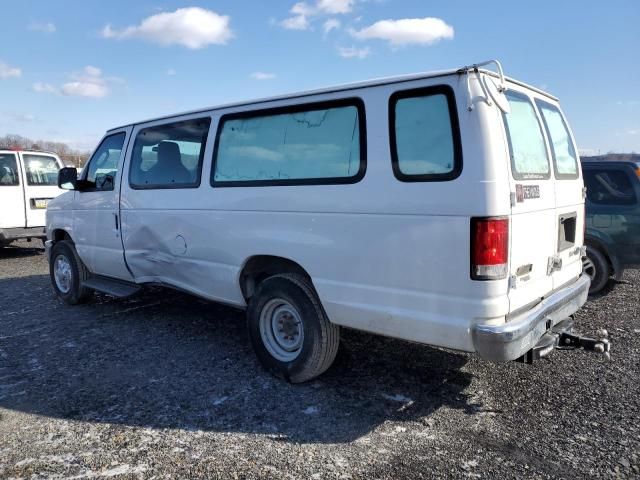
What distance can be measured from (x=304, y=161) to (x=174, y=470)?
2219 mm

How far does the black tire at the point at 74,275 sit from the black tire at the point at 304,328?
3.30m

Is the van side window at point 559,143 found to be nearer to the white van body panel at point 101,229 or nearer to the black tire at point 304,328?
the black tire at point 304,328

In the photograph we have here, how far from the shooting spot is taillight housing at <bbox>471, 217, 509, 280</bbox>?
9.68 ft

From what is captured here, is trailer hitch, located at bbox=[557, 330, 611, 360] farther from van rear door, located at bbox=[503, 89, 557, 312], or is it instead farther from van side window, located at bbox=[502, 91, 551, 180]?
van side window, located at bbox=[502, 91, 551, 180]

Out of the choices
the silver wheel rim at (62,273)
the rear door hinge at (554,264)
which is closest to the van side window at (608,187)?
the rear door hinge at (554,264)

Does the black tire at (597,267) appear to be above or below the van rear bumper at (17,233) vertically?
below

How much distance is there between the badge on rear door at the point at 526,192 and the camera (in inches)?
123

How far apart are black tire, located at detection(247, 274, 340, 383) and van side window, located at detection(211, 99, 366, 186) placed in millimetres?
792

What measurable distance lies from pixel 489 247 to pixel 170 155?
11.0 feet

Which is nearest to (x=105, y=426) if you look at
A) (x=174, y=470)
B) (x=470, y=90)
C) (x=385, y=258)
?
(x=174, y=470)

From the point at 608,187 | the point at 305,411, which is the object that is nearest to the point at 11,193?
the point at 305,411

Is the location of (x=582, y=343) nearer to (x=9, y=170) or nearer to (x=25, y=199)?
(x=25, y=199)

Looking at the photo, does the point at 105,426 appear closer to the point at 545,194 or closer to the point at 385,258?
the point at 385,258

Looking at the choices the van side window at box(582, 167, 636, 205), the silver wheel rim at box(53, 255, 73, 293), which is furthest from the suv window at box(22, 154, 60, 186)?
the van side window at box(582, 167, 636, 205)
